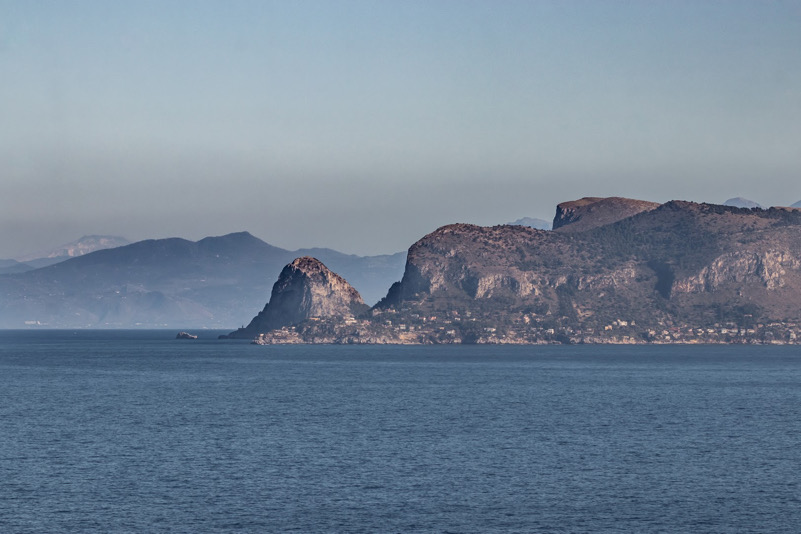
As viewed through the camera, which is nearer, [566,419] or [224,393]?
[566,419]

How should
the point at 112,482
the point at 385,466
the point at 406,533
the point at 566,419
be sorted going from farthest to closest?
the point at 566,419, the point at 385,466, the point at 112,482, the point at 406,533

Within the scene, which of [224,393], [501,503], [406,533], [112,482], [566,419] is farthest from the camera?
[224,393]

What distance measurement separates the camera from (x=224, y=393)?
559ft

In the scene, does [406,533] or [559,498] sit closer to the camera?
[406,533]

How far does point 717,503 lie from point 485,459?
964 inches

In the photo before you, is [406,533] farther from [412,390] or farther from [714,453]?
[412,390]

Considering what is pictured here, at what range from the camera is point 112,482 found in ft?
282

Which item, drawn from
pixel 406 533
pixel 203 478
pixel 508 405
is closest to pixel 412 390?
pixel 508 405

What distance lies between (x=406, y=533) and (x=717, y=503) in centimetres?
2499

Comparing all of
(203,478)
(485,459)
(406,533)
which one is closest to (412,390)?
(485,459)

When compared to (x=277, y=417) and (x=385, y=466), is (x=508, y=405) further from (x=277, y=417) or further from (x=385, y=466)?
(x=385, y=466)

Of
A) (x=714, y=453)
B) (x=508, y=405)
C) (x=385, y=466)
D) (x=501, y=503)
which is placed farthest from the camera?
(x=508, y=405)

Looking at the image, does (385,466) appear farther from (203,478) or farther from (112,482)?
(112,482)

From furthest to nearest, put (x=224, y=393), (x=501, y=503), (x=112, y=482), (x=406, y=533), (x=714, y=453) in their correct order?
(x=224, y=393), (x=714, y=453), (x=112, y=482), (x=501, y=503), (x=406, y=533)
